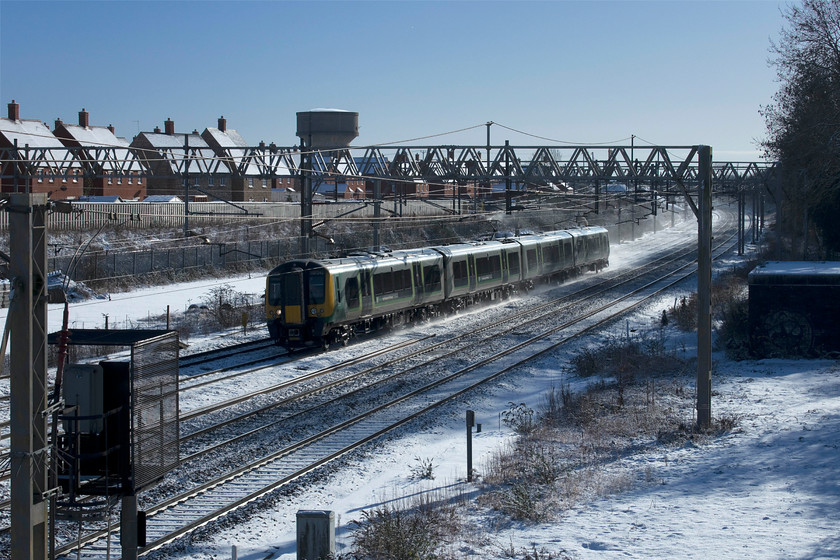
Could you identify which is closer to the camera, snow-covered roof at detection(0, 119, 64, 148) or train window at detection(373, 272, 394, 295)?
train window at detection(373, 272, 394, 295)

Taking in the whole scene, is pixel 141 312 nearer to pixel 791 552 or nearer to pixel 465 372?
pixel 465 372

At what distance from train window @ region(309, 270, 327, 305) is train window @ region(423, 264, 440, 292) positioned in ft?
19.0

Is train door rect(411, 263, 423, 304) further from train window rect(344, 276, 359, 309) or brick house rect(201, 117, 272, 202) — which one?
brick house rect(201, 117, 272, 202)

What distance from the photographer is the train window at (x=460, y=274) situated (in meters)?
29.1

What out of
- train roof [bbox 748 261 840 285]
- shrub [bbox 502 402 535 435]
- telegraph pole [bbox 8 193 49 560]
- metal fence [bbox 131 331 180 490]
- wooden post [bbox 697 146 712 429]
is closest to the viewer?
telegraph pole [bbox 8 193 49 560]

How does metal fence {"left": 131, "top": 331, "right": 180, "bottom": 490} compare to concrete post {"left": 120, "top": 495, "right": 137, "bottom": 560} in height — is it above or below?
above

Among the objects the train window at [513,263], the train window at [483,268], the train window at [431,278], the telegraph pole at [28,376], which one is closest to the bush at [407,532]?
the telegraph pole at [28,376]

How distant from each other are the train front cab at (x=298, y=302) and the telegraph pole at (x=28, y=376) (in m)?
15.0

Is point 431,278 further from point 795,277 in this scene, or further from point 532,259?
point 795,277

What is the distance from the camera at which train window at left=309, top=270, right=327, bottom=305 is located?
21.7 meters

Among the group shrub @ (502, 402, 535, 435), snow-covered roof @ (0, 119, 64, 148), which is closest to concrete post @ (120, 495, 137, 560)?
shrub @ (502, 402, 535, 435)

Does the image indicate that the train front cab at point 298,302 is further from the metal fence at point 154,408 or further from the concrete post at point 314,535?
the concrete post at point 314,535

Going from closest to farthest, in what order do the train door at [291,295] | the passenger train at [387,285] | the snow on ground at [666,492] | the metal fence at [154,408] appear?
the metal fence at [154,408]
the snow on ground at [666,492]
the train door at [291,295]
the passenger train at [387,285]

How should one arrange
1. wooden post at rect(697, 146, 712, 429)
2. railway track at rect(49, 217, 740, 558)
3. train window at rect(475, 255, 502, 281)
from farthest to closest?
train window at rect(475, 255, 502, 281) → wooden post at rect(697, 146, 712, 429) → railway track at rect(49, 217, 740, 558)
